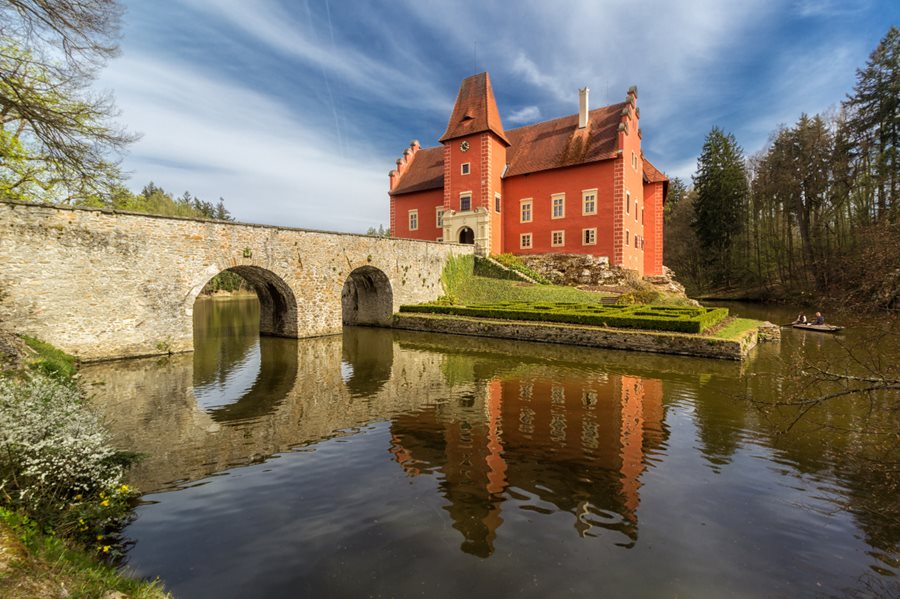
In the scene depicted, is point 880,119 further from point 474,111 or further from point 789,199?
point 474,111

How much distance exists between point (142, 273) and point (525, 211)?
26213 mm

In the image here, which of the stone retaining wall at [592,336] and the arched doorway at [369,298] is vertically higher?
the arched doorway at [369,298]

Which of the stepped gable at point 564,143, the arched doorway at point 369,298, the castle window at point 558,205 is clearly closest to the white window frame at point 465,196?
the stepped gable at point 564,143

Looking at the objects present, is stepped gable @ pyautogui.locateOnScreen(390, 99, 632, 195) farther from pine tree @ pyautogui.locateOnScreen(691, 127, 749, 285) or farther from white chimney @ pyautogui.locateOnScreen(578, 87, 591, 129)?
pine tree @ pyautogui.locateOnScreen(691, 127, 749, 285)

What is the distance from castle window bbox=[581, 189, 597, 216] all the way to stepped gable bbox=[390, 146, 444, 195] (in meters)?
12.2

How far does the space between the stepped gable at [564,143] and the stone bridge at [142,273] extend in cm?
1772

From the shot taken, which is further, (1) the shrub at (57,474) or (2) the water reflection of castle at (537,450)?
(2) the water reflection of castle at (537,450)

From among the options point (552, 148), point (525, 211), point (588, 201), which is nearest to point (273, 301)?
point (525, 211)

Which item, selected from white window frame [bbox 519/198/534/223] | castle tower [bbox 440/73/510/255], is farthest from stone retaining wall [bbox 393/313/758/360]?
white window frame [bbox 519/198/534/223]

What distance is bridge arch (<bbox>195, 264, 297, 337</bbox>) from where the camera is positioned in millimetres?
18953

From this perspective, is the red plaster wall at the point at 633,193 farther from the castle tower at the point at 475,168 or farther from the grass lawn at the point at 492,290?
the castle tower at the point at 475,168

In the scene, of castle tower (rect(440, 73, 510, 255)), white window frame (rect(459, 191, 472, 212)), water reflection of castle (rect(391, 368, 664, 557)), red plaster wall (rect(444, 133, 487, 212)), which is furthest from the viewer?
white window frame (rect(459, 191, 472, 212))

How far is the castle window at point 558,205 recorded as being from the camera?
31828 mm

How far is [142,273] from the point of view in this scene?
15.0 meters
